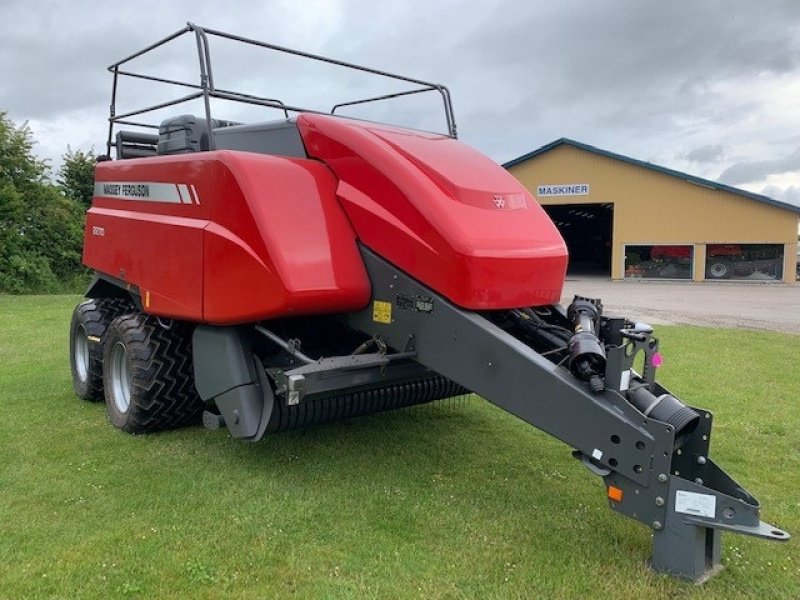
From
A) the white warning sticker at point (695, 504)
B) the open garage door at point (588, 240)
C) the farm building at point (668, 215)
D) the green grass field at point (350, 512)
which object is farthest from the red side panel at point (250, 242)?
A: the open garage door at point (588, 240)

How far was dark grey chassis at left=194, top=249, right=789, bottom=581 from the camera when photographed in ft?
9.36

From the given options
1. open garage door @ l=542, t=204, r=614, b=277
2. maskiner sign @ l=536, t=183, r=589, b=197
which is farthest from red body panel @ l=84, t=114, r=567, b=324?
open garage door @ l=542, t=204, r=614, b=277

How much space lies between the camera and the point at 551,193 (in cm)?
2789

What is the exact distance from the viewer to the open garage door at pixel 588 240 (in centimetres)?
3522

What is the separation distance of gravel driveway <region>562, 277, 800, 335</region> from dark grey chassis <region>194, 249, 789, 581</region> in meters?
7.16

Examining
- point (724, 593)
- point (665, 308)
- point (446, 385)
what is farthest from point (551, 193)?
point (724, 593)

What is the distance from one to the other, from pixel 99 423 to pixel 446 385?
2638 millimetres

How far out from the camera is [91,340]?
5512 millimetres

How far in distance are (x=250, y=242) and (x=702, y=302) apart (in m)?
16.4

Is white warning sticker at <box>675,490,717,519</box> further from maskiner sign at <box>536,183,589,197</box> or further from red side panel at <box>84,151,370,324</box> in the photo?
maskiner sign at <box>536,183,589,197</box>

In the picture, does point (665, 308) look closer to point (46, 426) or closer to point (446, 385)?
point (446, 385)

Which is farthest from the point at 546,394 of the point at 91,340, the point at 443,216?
the point at 91,340

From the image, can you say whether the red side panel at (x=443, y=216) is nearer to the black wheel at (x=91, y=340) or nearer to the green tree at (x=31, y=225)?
the black wheel at (x=91, y=340)

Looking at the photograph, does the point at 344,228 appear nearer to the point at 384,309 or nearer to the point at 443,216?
the point at 384,309
